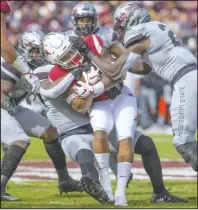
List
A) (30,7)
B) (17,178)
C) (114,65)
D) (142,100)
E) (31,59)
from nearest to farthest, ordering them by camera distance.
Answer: (114,65), (31,59), (17,178), (142,100), (30,7)

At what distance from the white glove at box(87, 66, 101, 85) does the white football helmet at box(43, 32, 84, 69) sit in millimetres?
112

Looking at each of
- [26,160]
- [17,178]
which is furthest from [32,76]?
[26,160]

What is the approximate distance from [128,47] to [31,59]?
1221 millimetres

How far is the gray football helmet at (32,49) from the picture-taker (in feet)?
23.7

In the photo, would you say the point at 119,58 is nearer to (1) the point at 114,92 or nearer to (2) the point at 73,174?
(1) the point at 114,92

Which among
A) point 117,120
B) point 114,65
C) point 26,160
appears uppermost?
point 114,65

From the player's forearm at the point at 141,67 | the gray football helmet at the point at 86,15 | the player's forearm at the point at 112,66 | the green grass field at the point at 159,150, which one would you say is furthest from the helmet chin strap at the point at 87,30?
the green grass field at the point at 159,150

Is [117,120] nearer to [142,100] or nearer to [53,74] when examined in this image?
[53,74]

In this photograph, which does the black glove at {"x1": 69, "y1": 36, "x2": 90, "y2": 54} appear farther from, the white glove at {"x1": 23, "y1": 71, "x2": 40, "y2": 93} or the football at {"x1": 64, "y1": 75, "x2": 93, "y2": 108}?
the white glove at {"x1": 23, "y1": 71, "x2": 40, "y2": 93}

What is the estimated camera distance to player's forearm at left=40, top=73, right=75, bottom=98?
637 cm

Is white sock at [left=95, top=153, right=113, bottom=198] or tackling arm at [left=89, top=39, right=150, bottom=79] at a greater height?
tackling arm at [left=89, top=39, right=150, bottom=79]

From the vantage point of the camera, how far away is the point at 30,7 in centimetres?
1709

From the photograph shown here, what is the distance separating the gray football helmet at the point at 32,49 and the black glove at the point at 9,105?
48cm

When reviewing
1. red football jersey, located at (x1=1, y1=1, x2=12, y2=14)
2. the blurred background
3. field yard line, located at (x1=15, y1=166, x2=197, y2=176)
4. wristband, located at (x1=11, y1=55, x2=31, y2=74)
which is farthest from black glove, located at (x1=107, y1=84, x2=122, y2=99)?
the blurred background
